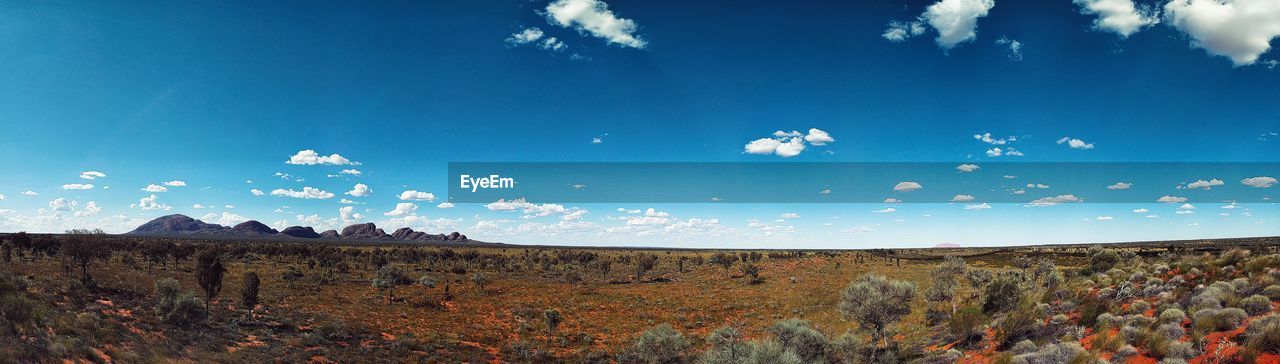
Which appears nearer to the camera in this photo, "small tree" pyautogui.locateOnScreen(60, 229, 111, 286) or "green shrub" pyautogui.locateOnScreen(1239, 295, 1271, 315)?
"green shrub" pyautogui.locateOnScreen(1239, 295, 1271, 315)

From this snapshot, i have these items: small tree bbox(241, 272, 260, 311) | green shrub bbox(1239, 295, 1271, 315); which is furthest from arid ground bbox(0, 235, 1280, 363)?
small tree bbox(241, 272, 260, 311)

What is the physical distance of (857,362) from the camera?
2052cm

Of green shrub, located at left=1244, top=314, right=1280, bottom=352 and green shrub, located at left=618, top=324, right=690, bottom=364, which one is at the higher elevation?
green shrub, located at left=1244, top=314, right=1280, bottom=352

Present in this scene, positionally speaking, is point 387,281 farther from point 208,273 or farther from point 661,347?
point 661,347

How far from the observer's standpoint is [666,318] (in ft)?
138

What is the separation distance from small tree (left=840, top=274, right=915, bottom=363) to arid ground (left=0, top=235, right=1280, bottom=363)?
0.08 meters

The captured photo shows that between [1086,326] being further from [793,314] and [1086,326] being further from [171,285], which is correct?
[171,285]

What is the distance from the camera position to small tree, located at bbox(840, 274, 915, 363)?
2244 centimetres

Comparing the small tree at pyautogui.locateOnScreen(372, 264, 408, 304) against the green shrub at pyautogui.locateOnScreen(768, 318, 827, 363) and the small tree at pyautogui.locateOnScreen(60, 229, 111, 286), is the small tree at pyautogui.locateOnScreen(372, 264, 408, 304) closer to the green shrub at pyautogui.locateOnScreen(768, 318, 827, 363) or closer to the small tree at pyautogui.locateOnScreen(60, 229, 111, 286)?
the small tree at pyautogui.locateOnScreen(60, 229, 111, 286)

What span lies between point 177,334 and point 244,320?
6.59 m

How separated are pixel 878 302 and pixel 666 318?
→ 22.4 meters

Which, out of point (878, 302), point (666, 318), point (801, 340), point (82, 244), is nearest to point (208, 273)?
point (82, 244)

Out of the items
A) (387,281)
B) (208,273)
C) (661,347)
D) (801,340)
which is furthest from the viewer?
(387,281)

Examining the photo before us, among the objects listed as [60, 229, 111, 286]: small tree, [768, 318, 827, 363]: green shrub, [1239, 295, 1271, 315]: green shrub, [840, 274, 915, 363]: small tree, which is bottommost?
[768, 318, 827, 363]: green shrub
